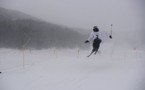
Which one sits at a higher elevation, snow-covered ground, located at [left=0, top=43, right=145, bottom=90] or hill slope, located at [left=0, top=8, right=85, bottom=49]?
hill slope, located at [left=0, top=8, right=85, bottom=49]

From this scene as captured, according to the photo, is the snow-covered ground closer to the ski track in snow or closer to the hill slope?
the ski track in snow

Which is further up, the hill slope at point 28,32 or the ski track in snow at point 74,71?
the hill slope at point 28,32

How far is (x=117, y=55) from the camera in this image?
295 centimetres

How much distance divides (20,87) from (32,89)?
0.12m

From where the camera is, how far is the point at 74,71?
2.44 meters

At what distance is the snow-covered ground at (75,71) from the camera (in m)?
2.29

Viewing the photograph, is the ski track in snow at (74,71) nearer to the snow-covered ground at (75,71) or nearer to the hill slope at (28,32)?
the snow-covered ground at (75,71)

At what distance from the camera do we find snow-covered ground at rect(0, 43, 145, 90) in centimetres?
229

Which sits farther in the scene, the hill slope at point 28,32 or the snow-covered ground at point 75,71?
the hill slope at point 28,32

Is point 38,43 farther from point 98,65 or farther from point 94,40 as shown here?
point 94,40

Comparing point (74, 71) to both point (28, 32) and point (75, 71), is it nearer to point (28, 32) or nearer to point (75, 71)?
point (75, 71)

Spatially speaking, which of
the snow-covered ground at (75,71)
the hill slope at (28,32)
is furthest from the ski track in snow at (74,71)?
the hill slope at (28,32)

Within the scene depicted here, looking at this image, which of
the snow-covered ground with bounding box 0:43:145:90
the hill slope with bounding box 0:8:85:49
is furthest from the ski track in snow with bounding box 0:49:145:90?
the hill slope with bounding box 0:8:85:49

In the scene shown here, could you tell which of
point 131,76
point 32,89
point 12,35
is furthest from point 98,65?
point 12,35
